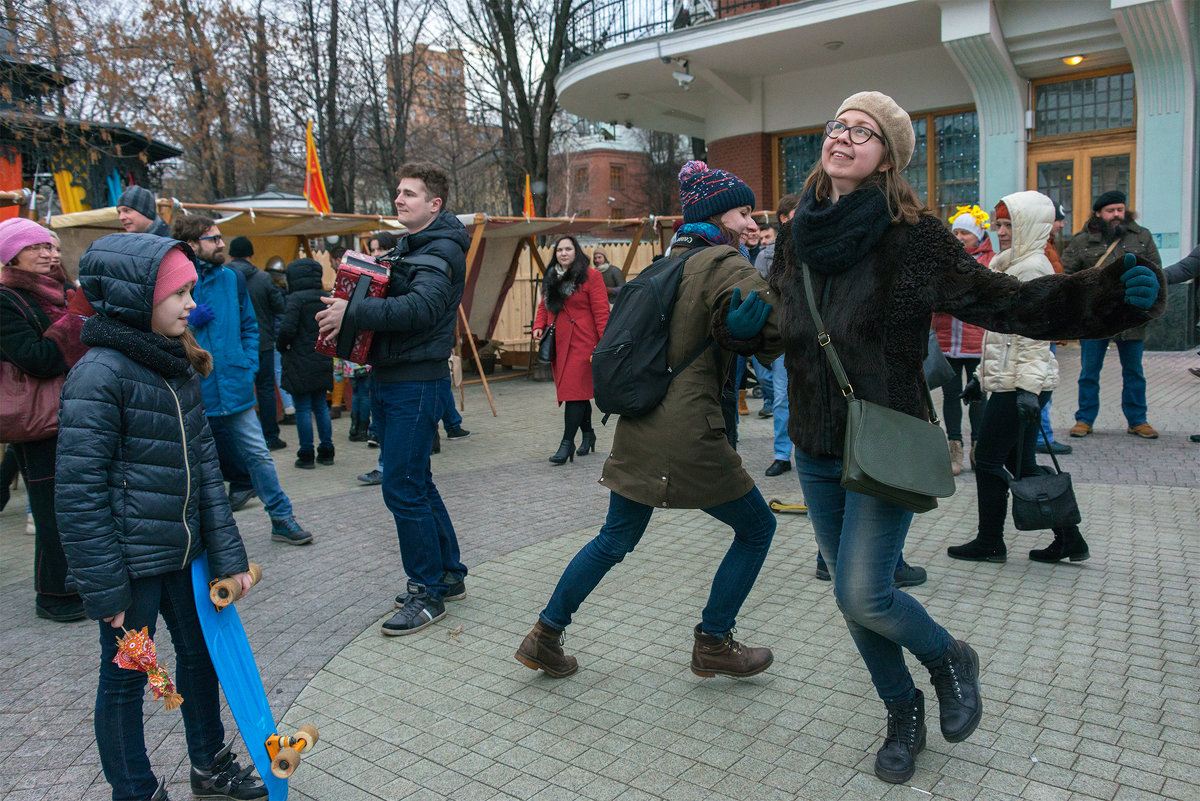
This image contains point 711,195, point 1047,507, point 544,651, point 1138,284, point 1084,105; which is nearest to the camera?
point 1138,284

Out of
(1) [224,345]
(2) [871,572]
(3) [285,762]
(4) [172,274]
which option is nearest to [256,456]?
(1) [224,345]

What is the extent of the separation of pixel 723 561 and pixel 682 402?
2.35ft

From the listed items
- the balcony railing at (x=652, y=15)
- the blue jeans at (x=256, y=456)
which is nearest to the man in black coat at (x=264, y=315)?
the blue jeans at (x=256, y=456)

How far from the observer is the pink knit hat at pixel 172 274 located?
2768 millimetres

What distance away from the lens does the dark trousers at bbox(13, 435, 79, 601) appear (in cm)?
468

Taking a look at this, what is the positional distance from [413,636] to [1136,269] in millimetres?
3341

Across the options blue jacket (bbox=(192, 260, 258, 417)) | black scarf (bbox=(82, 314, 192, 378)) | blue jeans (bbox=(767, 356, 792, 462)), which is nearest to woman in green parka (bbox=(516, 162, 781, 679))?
black scarf (bbox=(82, 314, 192, 378))

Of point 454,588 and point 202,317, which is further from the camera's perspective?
point 202,317

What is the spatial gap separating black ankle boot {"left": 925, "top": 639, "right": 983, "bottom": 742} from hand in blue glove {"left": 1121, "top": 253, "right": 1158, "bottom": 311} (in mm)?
1262

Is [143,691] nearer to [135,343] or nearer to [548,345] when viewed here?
[135,343]

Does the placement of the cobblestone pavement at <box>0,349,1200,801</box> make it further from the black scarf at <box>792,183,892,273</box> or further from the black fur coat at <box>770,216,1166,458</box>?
the black scarf at <box>792,183,892,273</box>

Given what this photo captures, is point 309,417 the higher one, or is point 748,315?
point 748,315

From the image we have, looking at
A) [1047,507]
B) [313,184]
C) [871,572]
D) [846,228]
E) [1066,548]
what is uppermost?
[313,184]

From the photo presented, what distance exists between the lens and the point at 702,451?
3293 millimetres
